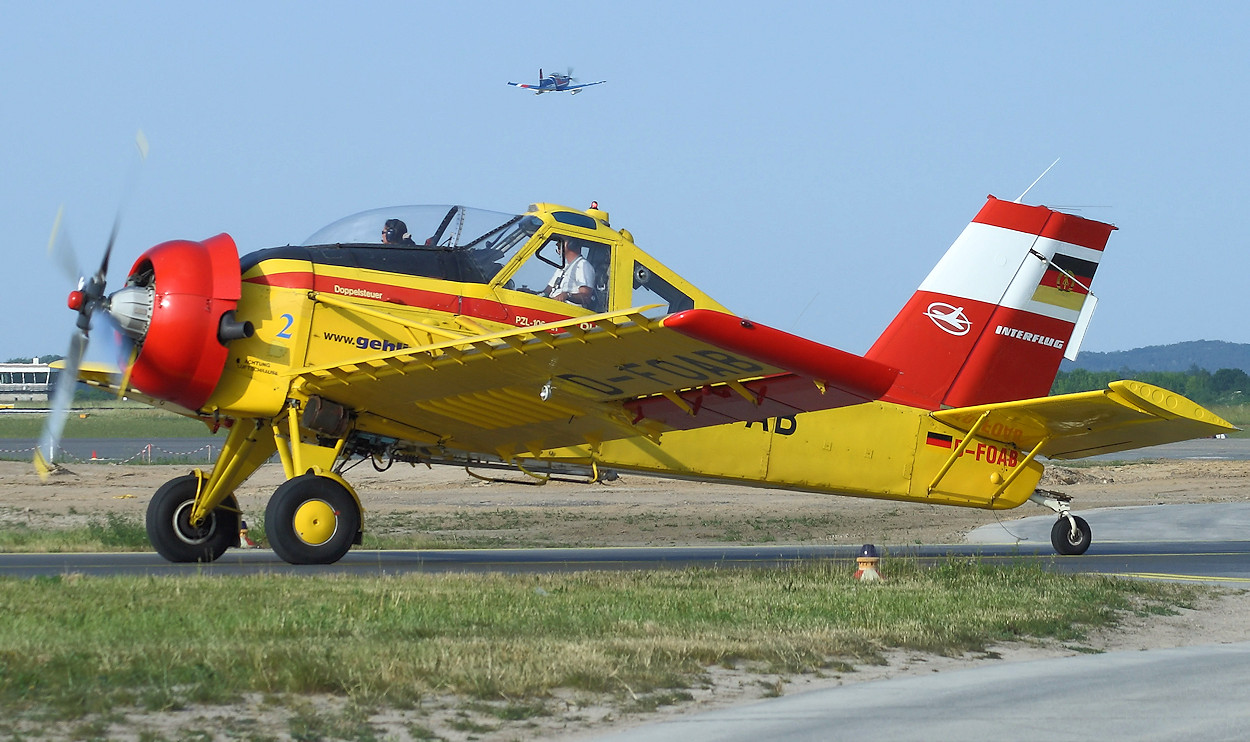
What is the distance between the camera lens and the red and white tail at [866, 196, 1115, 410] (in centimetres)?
1412

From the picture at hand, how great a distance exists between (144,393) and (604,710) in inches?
276

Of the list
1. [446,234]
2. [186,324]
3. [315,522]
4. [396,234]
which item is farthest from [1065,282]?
[186,324]

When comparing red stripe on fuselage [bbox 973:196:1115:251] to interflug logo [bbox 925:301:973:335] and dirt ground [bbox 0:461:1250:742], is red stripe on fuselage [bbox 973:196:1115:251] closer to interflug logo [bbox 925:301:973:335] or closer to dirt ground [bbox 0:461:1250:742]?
interflug logo [bbox 925:301:973:335]

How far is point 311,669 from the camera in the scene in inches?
212

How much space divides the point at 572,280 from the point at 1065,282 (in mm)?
6115

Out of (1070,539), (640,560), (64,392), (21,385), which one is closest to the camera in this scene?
(64,392)

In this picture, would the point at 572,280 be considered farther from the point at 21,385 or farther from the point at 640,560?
the point at 21,385

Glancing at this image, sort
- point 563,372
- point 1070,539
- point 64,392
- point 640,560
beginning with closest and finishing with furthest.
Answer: point 563,372, point 64,392, point 640,560, point 1070,539

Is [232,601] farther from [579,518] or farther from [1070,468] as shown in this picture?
[1070,468]

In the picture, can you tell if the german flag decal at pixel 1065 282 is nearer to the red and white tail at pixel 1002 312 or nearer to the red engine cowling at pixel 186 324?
the red and white tail at pixel 1002 312

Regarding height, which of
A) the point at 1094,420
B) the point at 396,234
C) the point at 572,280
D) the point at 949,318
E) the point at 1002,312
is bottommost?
the point at 1094,420

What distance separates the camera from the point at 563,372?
34.0 feet

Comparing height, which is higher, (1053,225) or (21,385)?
(1053,225)

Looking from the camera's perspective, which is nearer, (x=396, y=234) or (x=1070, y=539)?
(x=396, y=234)
